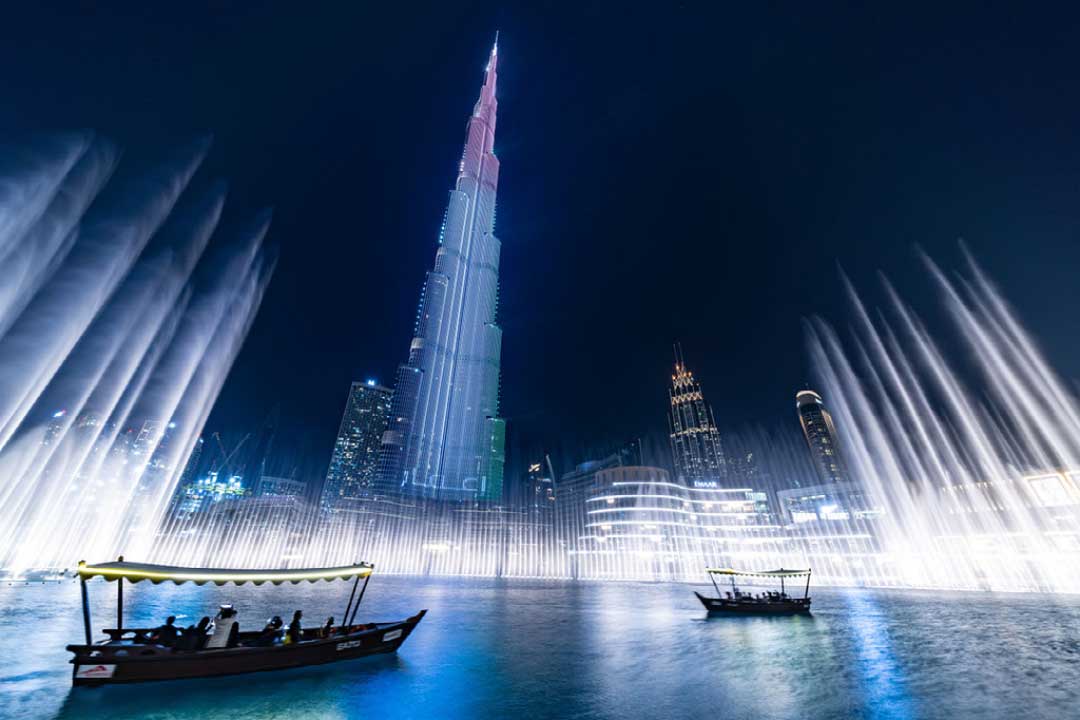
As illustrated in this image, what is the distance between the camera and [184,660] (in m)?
14.7

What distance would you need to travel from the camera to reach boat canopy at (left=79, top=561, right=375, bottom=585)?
1425 centimetres

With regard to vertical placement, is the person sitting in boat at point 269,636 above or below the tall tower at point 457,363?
below

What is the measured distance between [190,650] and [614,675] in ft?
51.7

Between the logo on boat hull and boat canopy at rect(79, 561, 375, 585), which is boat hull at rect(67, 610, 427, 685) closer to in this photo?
the logo on boat hull

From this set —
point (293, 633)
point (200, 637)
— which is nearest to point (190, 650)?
point (200, 637)

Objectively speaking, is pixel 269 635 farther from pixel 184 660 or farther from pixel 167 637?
pixel 167 637

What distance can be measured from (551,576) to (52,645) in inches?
4857

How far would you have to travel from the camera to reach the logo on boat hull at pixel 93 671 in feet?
45.7

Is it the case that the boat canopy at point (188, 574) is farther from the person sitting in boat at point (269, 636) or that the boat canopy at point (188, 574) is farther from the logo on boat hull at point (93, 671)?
the logo on boat hull at point (93, 671)

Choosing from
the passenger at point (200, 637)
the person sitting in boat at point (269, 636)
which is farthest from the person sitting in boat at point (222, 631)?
the person sitting in boat at point (269, 636)

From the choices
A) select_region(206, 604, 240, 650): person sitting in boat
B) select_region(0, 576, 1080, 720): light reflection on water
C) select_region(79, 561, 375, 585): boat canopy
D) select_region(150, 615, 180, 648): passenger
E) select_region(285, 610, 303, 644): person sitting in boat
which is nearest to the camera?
select_region(0, 576, 1080, 720): light reflection on water

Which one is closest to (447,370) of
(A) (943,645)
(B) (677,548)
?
(B) (677,548)

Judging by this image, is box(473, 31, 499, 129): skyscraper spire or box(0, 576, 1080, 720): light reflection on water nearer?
box(0, 576, 1080, 720): light reflection on water

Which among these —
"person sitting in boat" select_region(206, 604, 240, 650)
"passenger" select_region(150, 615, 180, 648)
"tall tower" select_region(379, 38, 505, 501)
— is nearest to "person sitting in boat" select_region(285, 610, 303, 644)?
"person sitting in boat" select_region(206, 604, 240, 650)
